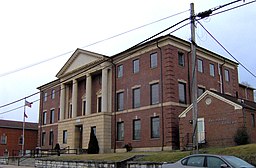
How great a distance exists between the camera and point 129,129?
126 ft

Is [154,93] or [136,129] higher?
[154,93]

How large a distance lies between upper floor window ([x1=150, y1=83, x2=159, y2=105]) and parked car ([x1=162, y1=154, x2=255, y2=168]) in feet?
67.8

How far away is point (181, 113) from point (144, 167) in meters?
12.5

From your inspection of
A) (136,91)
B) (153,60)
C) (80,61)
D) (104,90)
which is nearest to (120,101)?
(104,90)

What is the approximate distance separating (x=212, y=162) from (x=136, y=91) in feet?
81.6

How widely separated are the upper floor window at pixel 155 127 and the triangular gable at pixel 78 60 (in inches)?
438

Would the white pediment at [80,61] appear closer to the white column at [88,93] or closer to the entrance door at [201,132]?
the white column at [88,93]

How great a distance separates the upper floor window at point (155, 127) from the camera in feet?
114

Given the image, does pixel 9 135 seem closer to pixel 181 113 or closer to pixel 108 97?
pixel 108 97

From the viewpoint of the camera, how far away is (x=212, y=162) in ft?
45.7

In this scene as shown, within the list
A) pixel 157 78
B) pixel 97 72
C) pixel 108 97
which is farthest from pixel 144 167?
pixel 97 72

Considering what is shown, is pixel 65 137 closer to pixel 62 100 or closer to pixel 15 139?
pixel 62 100

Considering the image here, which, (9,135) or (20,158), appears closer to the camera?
(20,158)

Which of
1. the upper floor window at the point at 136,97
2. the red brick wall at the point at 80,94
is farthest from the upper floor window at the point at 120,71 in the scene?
the red brick wall at the point at 80,94
